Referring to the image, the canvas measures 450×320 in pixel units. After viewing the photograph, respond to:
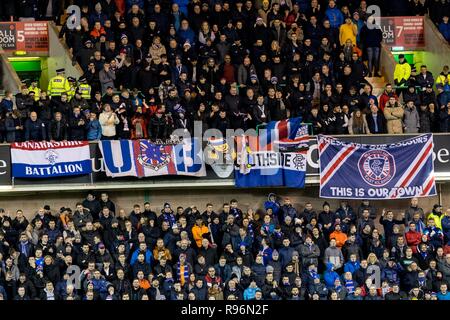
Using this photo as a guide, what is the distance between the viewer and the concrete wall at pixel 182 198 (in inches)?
993

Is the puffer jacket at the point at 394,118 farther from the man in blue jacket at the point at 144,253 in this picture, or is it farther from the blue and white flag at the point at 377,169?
the man in blue jacket at the point at 144,253

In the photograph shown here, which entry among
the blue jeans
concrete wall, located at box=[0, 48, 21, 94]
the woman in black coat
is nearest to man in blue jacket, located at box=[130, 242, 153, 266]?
the woman in black coat

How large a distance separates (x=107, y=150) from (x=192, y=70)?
3.25 meters

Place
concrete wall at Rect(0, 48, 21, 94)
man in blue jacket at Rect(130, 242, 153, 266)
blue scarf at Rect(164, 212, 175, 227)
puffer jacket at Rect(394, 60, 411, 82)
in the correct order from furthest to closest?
puffer jacket at Rect(394, 60, 411, 82), concrete wall at Rect(0, 48, 21, 94), blue scarf at Rect(164, 212, 175, 227), man in blue jacket at Rect(130, 242, 153, 266)

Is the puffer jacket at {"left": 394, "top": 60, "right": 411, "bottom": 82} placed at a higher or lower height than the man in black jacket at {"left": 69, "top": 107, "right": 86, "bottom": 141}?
higher

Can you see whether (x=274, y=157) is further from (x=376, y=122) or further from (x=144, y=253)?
(x=144, y=253)

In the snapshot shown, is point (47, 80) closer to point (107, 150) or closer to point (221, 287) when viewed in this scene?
point (107, 150)

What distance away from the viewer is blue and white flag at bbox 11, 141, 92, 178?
24.1 meters

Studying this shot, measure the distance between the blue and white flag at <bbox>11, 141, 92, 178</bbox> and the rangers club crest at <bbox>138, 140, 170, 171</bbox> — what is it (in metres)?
1.16

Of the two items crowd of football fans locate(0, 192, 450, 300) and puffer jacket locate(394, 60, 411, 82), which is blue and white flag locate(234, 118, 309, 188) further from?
puffer jacket locate(394, 60, 411, 82)

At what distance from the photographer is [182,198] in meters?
25.6
